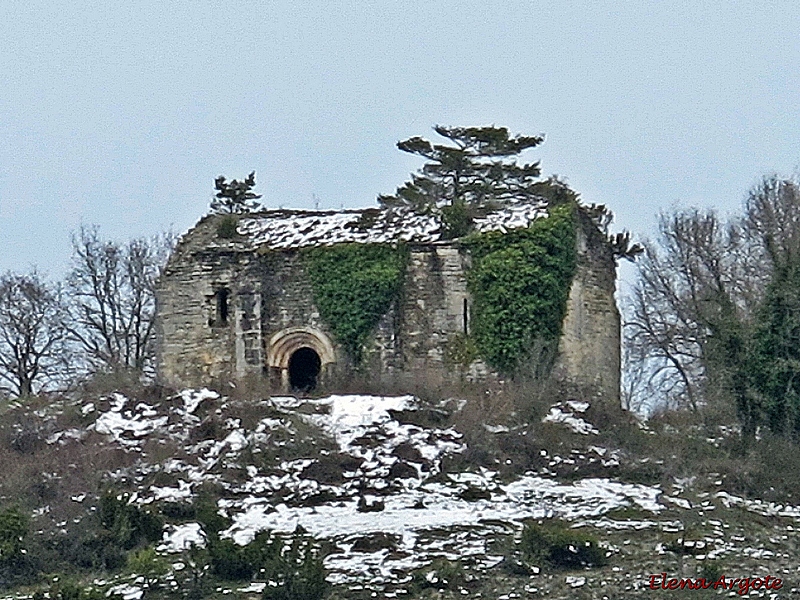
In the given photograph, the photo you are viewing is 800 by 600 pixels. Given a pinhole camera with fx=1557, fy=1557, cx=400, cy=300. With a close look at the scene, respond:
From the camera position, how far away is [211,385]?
110 ft

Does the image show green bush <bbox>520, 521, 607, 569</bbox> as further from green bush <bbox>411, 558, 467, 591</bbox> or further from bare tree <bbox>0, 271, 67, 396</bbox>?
bare tree <bbox>0, 271, 67, 396</bbox>

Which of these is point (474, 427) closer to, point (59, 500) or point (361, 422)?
point (361, 422)

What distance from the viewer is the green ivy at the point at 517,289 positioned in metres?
33.3

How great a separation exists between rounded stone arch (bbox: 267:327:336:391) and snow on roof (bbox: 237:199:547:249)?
6.65ft

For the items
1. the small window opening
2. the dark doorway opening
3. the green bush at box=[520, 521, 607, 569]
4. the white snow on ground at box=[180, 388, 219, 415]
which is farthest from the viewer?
the dark doorway opening

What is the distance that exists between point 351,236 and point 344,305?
71.9 inches

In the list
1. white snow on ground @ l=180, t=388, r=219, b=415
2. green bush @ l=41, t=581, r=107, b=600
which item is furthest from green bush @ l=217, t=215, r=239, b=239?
green bush @ l=41, t=581, r=107, b=600

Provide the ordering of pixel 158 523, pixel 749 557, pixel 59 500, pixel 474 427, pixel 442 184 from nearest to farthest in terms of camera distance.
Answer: pixel 749 557 → pixel 158 523 → pixel 59 500 → pixel 474 427 → pixel 442 184

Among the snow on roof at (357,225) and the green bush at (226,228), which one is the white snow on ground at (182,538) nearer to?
the snow on roof at (357,225)

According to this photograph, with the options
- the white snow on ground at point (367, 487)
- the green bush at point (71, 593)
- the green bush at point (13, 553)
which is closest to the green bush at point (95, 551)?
the green bush at point (13, 553)

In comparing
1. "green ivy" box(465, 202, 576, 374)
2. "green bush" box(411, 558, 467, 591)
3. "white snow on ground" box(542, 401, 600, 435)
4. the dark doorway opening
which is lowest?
"green bush" box(411, 558, 467, 591)

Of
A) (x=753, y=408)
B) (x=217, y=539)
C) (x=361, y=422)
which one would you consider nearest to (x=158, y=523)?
(x=217, y=539)

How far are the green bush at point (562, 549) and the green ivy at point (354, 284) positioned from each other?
520 inches

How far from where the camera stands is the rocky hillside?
20.7 metres
